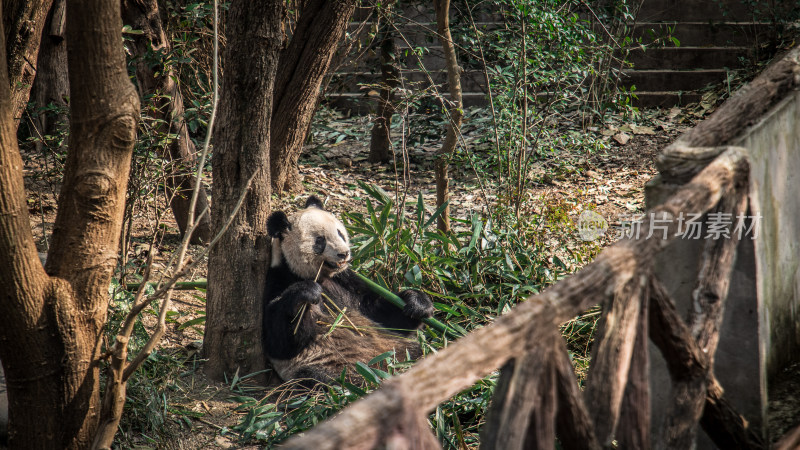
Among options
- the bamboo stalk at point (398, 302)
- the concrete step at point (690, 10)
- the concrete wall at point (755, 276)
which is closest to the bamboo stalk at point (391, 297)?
the bamboo stalk at point (398, 302)

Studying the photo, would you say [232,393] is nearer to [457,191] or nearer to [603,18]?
[457,191]

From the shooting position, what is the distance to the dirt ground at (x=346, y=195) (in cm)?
420

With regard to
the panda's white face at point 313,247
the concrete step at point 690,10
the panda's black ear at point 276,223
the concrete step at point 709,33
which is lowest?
the panda's white face at point 313,247

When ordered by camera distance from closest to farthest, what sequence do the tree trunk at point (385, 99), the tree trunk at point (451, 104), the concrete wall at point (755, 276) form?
the concrete wall at point (755, 276)
the tree trunk at point (451, 104)
the tree trunk at point (385, 99)

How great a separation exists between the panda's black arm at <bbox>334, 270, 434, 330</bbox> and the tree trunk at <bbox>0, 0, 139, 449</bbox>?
7.05 ft

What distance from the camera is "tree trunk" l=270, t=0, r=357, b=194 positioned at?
5.52 metres

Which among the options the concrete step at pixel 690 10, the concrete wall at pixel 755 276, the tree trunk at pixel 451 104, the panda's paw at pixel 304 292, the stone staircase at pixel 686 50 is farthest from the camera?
the concrete step at pixel 690 10

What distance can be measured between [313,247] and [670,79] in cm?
715

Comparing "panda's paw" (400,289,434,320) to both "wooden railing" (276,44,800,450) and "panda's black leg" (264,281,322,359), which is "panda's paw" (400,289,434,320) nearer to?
"panda's black leg" (264,281,322,359)

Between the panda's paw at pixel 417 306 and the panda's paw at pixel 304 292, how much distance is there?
2.24 feet

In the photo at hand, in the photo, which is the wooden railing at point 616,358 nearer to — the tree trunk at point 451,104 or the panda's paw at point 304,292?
the panda's paw at point 304,292

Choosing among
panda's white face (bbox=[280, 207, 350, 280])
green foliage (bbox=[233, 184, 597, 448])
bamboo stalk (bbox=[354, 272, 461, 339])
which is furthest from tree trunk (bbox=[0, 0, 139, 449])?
bamboo stalk (bbox=[354, 272, 461, 339])

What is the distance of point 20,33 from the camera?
4.62m

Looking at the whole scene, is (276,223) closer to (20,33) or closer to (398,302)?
(398,302)
